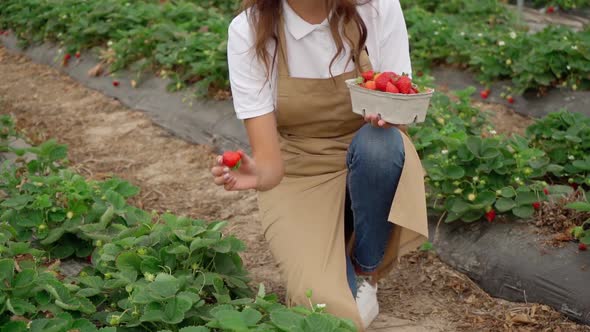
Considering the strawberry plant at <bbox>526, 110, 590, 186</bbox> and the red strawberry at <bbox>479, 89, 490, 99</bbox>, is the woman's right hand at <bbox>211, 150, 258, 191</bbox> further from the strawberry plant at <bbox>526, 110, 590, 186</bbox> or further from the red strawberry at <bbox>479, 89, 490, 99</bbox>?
the red strawberry at <bbox>479, 89, 490, 99</bbox>

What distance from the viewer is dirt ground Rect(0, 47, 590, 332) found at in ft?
9.57

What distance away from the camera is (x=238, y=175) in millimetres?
2371

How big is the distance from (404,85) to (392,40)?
0.32 metres

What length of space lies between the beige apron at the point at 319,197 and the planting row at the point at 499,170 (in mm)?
634

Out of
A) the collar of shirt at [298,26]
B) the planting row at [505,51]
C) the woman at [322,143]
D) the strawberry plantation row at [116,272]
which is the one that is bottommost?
the planting row at [505,51]

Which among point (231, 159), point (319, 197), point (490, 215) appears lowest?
point (490, 215)

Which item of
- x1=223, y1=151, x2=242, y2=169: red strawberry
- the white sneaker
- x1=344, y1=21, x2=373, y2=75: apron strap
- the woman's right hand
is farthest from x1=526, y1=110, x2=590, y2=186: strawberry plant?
x1=223, y1=151, x2=242, y2=169: red strawberry

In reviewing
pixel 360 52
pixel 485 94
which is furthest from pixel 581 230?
pixel 485 94

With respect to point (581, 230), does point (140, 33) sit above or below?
below

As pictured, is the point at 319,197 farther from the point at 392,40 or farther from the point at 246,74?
the point at 392,40

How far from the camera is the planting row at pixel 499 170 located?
3.16 meters

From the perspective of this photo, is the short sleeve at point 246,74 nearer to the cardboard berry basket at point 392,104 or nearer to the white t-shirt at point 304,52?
the white t-shirt at point 304,52

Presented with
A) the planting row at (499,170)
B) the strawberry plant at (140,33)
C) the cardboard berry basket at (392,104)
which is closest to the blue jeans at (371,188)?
the cardboard berry basket at (392,104)

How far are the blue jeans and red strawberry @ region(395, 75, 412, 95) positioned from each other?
188 millimetres
